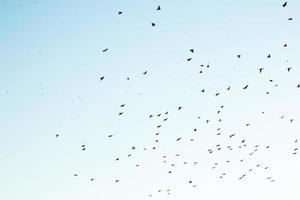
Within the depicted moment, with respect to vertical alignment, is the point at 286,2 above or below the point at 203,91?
above

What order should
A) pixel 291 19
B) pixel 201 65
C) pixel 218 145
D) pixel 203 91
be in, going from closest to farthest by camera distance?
pixel 291 19 → pixel 201 65 → pixel 203 91 → pixel 218 145

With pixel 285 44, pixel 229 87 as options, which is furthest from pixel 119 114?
pixel 285 44

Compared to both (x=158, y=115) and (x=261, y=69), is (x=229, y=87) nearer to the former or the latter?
(x=261, y=69)

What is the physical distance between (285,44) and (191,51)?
15.0ft

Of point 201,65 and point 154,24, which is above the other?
point 154,24

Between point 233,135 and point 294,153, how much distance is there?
399cm

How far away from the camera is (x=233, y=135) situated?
874 inches

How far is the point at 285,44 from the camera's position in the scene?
19.2m

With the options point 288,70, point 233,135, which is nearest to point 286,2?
point 288,70

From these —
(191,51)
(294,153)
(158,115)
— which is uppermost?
(191,51)

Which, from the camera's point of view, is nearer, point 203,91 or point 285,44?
point 285,44

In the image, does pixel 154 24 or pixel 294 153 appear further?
pixel 294 153

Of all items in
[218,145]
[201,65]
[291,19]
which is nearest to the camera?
[291,19]

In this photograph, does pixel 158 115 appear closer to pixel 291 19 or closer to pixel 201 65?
pixel 201 65
